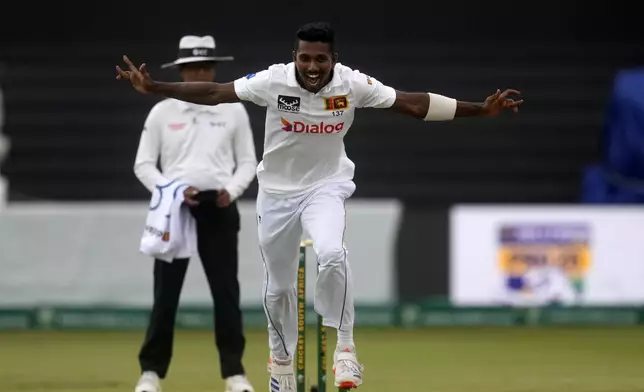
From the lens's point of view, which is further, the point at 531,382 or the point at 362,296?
the point at 362,296

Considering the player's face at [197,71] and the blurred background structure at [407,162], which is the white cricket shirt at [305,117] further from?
the blurred background structure at [407,162]

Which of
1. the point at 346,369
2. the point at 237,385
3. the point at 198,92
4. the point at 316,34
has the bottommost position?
the point at 237,385

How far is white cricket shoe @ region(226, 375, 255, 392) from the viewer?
6.59m

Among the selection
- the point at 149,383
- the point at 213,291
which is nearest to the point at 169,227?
the point at 213,291

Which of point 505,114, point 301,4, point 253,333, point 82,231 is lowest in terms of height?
point 253,333

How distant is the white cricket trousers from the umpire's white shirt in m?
0.77

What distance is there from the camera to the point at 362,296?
36.5 ft

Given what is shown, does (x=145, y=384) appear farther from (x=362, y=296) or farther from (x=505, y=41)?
(x=505, y=41)

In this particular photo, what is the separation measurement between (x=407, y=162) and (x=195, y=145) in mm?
7424

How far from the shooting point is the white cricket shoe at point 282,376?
243 inches

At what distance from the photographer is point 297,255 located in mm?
6129

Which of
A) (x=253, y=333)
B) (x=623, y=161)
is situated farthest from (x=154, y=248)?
(x=623, y=161)

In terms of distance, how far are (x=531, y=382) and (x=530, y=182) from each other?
275 inches

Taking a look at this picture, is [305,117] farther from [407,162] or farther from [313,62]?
[407,162]
